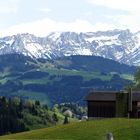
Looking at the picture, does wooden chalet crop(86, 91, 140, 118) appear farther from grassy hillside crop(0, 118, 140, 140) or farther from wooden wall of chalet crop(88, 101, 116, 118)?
grassy hillside crop(0, 118, 140, 140)

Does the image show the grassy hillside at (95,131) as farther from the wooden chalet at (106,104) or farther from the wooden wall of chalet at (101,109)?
the wooden wall of chalet at (101,109)

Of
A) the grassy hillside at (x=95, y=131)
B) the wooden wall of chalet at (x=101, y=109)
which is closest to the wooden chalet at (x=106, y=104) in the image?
the wooden wall of chalet at (x=101, y=109)

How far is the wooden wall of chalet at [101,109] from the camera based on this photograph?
128m

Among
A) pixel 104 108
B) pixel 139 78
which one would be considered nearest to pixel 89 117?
pixel 104 108

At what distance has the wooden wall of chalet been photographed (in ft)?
421

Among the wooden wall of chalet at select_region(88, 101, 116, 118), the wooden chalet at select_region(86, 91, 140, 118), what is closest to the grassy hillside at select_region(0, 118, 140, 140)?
the wooden chalet at select_region(86, 91, 140, 118)

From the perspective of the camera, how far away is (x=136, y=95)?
12344cm

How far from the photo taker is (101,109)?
130 metres

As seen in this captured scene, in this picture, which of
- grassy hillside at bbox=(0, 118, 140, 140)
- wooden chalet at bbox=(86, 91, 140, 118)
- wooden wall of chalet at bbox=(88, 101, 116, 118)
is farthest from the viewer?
wooden wall of chalet at bbox=(88, 101, 116, 118)

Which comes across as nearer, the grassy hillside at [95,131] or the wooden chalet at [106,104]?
the grassy hillside at [95,131]

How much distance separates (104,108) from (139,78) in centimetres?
3923

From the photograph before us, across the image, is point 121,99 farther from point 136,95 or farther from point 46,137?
point 46,137

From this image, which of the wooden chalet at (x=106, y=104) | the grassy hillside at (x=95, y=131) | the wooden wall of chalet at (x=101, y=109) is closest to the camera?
the grassy hillside at (x=95, y=131)

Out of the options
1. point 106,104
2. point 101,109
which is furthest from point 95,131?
point 101,109
